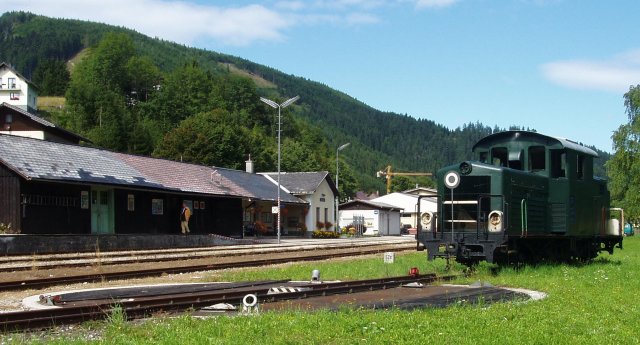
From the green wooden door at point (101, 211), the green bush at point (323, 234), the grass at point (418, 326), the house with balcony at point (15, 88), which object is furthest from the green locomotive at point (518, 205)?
the house with balcony at point (15, 88)

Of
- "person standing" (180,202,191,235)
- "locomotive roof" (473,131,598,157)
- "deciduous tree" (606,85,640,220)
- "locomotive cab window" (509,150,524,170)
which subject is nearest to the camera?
"locomotive roof" (473,131,598,157)

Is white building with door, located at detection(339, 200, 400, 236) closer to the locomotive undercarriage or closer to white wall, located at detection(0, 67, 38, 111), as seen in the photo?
the locomotive undercarriage

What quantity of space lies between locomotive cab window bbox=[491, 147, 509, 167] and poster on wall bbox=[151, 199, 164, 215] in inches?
878

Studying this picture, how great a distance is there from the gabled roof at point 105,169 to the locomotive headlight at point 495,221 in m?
19.1

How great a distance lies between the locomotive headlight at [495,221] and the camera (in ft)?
60.3

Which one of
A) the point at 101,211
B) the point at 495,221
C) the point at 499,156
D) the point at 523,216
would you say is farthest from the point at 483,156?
the point at 101,211

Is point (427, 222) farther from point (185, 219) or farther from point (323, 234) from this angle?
point (323, 234)

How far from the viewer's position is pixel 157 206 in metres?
38.9

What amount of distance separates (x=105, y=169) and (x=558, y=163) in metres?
22.4

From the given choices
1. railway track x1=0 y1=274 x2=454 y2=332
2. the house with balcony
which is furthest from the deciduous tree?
the house with balcony

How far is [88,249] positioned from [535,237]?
18.3m

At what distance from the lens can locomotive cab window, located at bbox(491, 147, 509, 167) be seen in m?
20.8

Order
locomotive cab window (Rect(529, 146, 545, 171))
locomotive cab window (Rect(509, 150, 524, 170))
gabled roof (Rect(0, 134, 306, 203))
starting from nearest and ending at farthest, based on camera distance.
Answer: locomotive cab window (Rect(509, 150, 524, 170)) → locomotive cab window (Rect(529, 146, 545, 171)) → gabled roof (Rect(0, 134, 306, 203))

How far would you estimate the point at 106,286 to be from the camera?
17047mm
